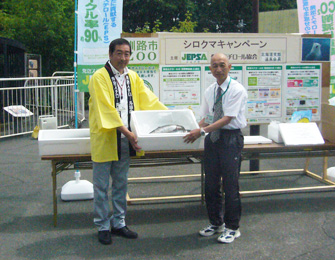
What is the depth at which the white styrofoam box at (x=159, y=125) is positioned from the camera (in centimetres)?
415

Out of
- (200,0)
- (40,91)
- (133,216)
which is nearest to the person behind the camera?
(133,216)

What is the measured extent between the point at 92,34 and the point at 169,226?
3380 millimetres

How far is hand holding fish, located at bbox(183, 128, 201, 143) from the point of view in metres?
4.15

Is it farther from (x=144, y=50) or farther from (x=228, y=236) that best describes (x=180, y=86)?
(x=228, y=236)

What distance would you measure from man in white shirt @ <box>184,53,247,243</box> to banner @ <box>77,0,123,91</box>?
2.78 meters

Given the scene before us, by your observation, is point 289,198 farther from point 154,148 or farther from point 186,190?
point 154,148

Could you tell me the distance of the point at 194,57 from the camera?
560 centimetres

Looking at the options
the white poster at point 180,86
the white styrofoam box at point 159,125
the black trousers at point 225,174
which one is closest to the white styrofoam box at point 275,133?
the white poster at point 180,86

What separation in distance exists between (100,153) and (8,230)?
4.71ft

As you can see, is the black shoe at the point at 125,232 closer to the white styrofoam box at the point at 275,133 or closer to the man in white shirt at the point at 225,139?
the man in white shirt at the point at 225,139

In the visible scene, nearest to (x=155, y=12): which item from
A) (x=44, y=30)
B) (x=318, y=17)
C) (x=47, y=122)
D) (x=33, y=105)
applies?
(x=44, y=30)

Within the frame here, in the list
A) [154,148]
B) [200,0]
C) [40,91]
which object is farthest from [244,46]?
[200,0]

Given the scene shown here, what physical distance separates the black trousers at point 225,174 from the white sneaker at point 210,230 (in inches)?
1.7

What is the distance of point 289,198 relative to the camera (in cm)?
564
